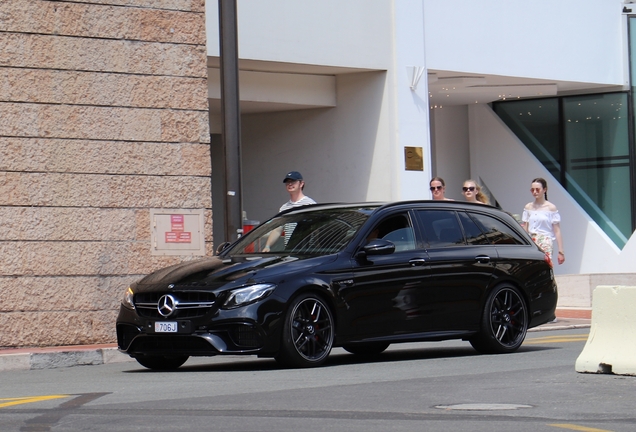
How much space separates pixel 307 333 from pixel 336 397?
2340 mm

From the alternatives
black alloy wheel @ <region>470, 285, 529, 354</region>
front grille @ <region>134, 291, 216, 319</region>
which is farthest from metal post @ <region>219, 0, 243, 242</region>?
front grille @ <region>134, 291, 216, 319</region>

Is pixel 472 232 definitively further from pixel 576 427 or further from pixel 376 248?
pixel 576 427

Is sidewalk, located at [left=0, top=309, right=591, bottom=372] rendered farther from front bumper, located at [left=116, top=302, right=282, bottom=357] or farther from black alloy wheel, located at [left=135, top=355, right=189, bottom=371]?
front bumper, located at [left=116, top=302, right=282, bottom=357]

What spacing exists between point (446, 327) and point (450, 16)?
9821mm

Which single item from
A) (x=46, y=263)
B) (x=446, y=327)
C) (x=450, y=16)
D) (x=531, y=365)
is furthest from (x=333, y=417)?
(x=450, y=16)

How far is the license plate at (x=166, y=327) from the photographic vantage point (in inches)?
409

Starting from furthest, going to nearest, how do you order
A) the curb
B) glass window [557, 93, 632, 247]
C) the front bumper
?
1. glass window [557, 93, 632, 247]
2. the curb
3. the front bumper

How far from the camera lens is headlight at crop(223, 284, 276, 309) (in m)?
10.2

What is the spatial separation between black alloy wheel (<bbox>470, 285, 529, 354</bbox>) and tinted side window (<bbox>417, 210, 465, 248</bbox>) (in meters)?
0.67

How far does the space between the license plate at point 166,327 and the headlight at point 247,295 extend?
0.51 m

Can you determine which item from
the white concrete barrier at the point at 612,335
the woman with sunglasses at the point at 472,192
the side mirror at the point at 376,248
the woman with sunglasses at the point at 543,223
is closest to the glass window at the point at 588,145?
the woman with sunglasses at the point at 543,223

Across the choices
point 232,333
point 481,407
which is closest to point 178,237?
point 232,333

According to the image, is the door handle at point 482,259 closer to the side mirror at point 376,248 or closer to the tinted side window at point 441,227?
the tinted side window at point 441,227

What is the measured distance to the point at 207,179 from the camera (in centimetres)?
1518
